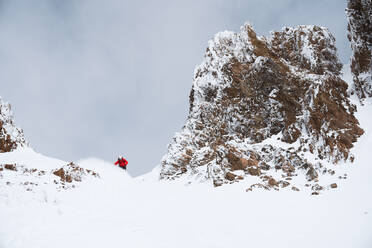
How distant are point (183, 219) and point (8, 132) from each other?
2479cm

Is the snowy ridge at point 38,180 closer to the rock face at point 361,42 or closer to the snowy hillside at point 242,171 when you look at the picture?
the snowy hillside at point 242,171

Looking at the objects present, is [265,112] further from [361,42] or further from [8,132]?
[8,132]

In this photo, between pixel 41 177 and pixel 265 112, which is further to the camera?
pixel 265 112

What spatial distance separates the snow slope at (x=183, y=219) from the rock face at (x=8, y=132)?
47.0ft

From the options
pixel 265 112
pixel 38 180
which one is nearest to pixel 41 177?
pixel 38 180

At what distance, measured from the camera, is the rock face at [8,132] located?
923 inches

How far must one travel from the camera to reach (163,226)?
892 cm

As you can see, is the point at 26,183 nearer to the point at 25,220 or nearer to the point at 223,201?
the point at 25,220

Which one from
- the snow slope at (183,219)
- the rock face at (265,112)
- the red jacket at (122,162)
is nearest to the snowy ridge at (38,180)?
the snow slope at (183,219)

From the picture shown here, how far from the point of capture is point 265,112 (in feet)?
97.7

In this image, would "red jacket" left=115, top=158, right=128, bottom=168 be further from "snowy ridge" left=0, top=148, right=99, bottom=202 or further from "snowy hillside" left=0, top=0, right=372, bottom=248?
"snowy ridge" left=0, top=148, right=99, bottom=202

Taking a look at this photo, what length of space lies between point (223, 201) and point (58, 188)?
10.7 meters

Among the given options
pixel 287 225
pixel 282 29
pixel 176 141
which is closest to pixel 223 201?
pixel 287 225

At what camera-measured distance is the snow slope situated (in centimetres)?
678
